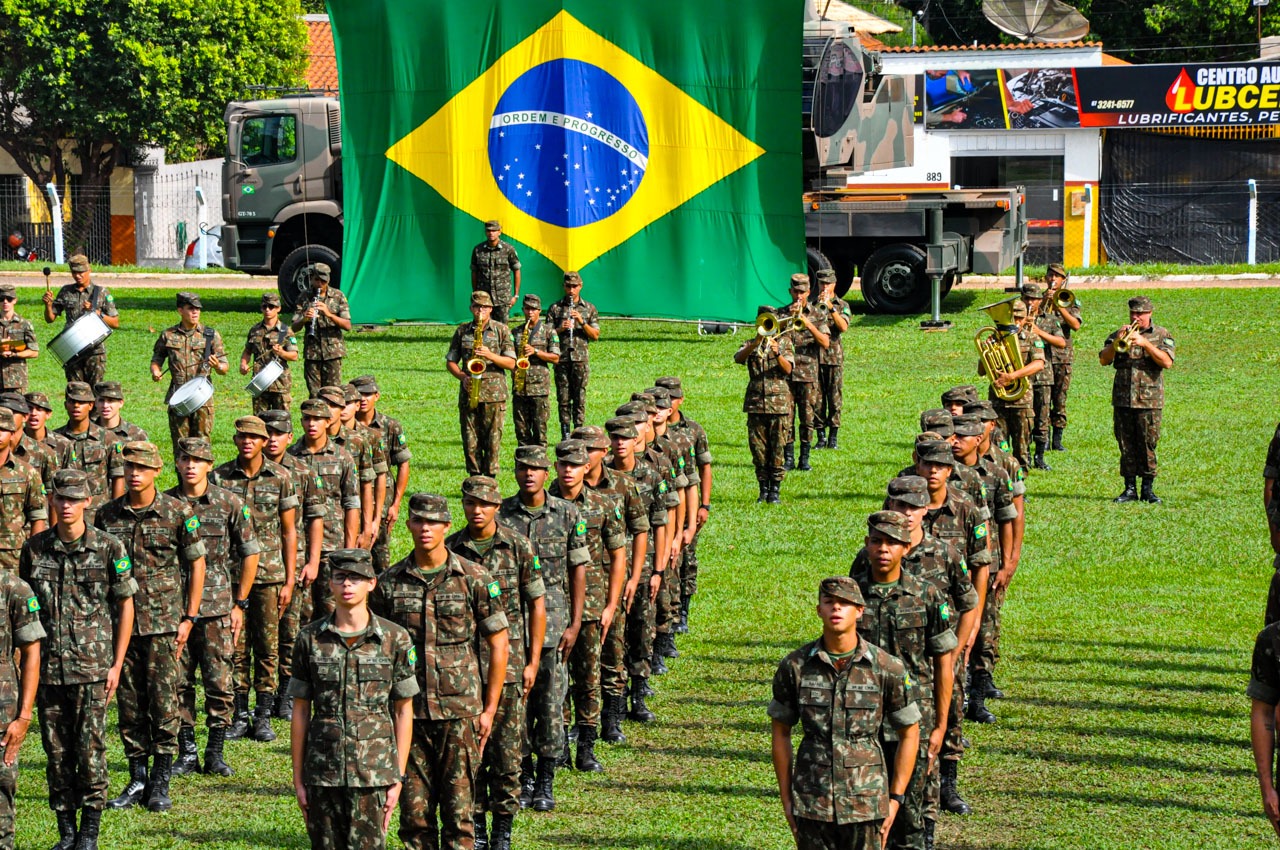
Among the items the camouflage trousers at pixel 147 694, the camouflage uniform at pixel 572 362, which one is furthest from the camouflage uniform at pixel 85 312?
the camouflage trousers at pixel 147 694

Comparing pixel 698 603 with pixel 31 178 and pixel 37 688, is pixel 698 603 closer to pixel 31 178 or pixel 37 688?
pixel 37 688

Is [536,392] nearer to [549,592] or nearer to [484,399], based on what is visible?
[484,399]

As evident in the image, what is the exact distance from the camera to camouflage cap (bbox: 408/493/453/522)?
25.6 feet

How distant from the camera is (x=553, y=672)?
9086 mm

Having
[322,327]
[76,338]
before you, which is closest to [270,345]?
[322,327]

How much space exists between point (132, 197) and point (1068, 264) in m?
23.1

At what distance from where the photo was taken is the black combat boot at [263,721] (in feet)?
33.9

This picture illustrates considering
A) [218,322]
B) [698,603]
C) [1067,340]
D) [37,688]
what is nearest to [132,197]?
[218,322]

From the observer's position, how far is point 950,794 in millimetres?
9102

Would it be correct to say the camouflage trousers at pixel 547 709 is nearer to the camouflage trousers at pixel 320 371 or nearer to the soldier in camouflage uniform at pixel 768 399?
the soldier in camouflage uniform at pixel 768 399

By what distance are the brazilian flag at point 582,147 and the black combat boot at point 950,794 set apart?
488 inches

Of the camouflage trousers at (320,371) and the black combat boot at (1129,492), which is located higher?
the camouflage trousers at (320,371)

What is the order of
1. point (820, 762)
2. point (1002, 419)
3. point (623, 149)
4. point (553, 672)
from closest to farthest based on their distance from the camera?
point (820, 762) < point (553, 672) < point (1002, 419) < point (623, 149)

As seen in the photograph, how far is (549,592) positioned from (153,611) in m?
2.09
